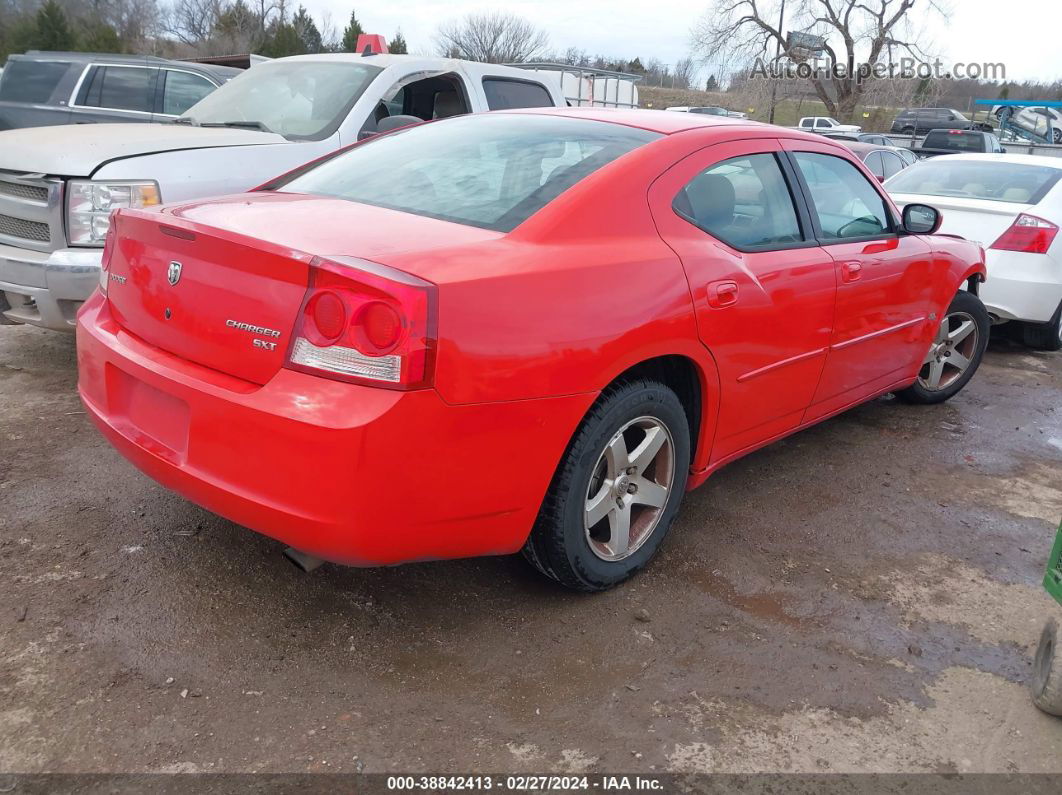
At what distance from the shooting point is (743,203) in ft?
10.6

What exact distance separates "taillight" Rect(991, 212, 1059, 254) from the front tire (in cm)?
436

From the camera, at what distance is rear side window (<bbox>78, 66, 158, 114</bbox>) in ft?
28.2

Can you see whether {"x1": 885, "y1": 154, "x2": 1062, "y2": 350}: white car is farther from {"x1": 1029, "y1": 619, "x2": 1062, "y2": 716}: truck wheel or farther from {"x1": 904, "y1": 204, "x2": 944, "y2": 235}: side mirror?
{"x1": 1029, "y1": 619, "x2": 1062, "y2": 716}: truck wheel

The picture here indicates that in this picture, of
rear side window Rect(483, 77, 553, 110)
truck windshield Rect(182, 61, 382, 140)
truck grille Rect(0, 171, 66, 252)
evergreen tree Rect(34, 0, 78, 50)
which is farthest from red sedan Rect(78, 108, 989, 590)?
evergreen tree Rect(34, 0, 78, 50)

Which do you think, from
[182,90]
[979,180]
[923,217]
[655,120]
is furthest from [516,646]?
[182,90]

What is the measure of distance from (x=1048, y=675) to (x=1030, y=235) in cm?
459

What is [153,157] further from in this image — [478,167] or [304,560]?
[304,560]

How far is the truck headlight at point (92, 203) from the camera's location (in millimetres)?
4156

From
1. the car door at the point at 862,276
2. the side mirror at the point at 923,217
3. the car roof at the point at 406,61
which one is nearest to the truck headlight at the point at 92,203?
the car roof at the point at 406,61

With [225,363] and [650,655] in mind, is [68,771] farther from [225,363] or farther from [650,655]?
[650,655]

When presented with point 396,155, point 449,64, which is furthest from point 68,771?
point 449,64

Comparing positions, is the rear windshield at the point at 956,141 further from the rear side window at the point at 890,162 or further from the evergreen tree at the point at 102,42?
the evergreen tree at the point at 102,42

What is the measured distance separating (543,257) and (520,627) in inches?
45.5

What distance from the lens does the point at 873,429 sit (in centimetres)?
480
